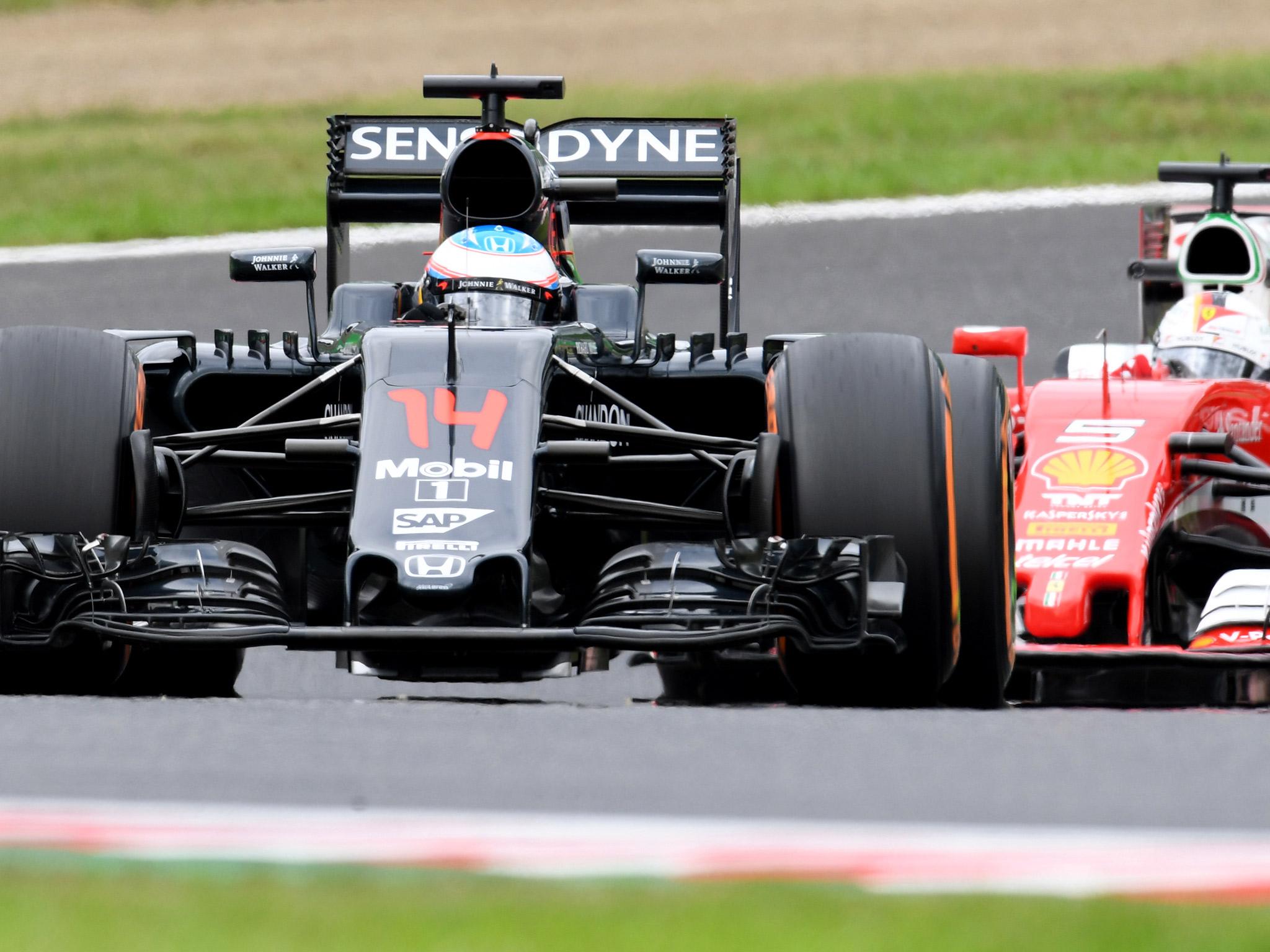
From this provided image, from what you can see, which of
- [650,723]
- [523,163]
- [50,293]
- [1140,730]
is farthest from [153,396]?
[50,293]

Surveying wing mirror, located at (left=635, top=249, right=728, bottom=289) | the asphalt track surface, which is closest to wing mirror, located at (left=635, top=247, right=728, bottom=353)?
wing mirror, located at (left=635, top=249, right=728, bottom=289)

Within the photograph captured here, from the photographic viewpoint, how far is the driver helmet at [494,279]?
680 centimetres

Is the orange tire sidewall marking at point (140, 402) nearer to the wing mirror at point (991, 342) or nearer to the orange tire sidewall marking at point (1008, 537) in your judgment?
the orange tire sidewall marking at point (1008, 537)

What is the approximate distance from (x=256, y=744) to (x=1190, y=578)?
4741mm

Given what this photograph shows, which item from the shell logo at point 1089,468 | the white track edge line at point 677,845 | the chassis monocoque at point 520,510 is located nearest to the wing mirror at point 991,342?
the shell logo at point 1089,468

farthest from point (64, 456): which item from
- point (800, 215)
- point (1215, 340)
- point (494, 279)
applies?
point (800, 215)

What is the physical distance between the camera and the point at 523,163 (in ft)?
22.7

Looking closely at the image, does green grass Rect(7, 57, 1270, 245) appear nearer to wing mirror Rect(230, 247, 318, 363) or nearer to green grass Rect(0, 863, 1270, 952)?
wing mirror Rect(230, 247, 318, 363)

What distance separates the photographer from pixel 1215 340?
31.6ft

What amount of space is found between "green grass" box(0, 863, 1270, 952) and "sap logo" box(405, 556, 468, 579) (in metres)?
2.08

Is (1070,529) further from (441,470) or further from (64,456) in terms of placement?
(64,456)

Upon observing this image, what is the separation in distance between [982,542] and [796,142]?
13.5 meters

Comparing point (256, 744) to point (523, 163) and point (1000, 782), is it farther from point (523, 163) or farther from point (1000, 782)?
point (523, 163)

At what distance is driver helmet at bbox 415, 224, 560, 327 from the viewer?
268 inches
